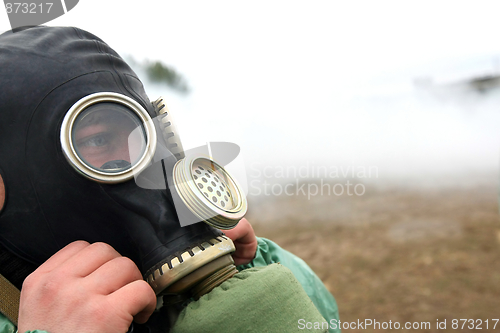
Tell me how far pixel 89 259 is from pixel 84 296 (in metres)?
0.10

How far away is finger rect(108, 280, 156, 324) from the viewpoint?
785 millimetres

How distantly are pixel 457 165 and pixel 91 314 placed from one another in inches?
299

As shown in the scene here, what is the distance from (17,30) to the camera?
44.1 inches

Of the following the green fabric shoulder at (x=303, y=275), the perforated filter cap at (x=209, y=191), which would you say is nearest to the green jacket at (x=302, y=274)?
the green fabric shoulder at (x=303, y=275)

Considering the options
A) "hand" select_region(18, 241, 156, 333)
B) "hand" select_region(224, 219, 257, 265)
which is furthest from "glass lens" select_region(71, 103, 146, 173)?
"hand" select_region(224, 219, 257, 265)

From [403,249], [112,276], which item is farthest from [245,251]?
[403,249]

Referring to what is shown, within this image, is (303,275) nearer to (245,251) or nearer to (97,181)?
(245,251)

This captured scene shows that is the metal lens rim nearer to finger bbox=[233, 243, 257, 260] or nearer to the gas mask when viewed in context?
the gas mask

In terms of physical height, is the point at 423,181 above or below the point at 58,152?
below

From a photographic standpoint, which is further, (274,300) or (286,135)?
(286,135)

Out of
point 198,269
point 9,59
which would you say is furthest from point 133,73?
point 198,269

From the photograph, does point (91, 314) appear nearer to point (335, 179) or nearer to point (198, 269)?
point (198, 269)

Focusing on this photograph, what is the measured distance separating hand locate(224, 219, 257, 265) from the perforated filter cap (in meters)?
0.28

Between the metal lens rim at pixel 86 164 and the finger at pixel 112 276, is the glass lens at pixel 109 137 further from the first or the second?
the finger at pixel 112 276
